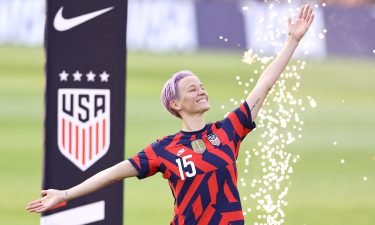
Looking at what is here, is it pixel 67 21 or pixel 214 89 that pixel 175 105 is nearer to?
pixel 67 21

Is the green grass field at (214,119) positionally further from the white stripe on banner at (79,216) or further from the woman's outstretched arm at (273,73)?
the woman's outstretched arm at (273,73)

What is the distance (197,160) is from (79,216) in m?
0.96

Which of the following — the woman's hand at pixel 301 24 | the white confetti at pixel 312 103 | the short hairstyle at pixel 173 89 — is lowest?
the short hairstyle at pixel 173 89

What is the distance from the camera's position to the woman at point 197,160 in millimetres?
4824

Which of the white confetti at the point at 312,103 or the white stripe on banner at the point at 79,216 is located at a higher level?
the white confetti at the point at 312,103

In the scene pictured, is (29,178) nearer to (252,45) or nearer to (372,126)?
(252,45)

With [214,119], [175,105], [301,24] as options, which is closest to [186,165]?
[175,105]

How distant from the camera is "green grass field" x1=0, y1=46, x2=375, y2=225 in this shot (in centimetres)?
1017

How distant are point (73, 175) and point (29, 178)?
5.47 metres

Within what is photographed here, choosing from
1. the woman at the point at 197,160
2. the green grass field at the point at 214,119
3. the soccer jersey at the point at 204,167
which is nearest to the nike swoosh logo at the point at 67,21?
the woman at the point at 197,160

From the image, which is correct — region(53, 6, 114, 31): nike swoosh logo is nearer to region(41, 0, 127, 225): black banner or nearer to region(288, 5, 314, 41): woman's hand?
Result: region(41, 0, 127, 225): black banner

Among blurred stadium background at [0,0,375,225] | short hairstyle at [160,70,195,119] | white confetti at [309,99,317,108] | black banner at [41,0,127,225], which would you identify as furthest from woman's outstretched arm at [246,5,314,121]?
white confetti at [309,99,317,108]

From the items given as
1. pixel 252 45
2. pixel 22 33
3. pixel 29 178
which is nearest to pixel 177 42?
pixel 252 45

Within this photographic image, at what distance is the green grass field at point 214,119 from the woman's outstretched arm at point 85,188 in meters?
4.47
